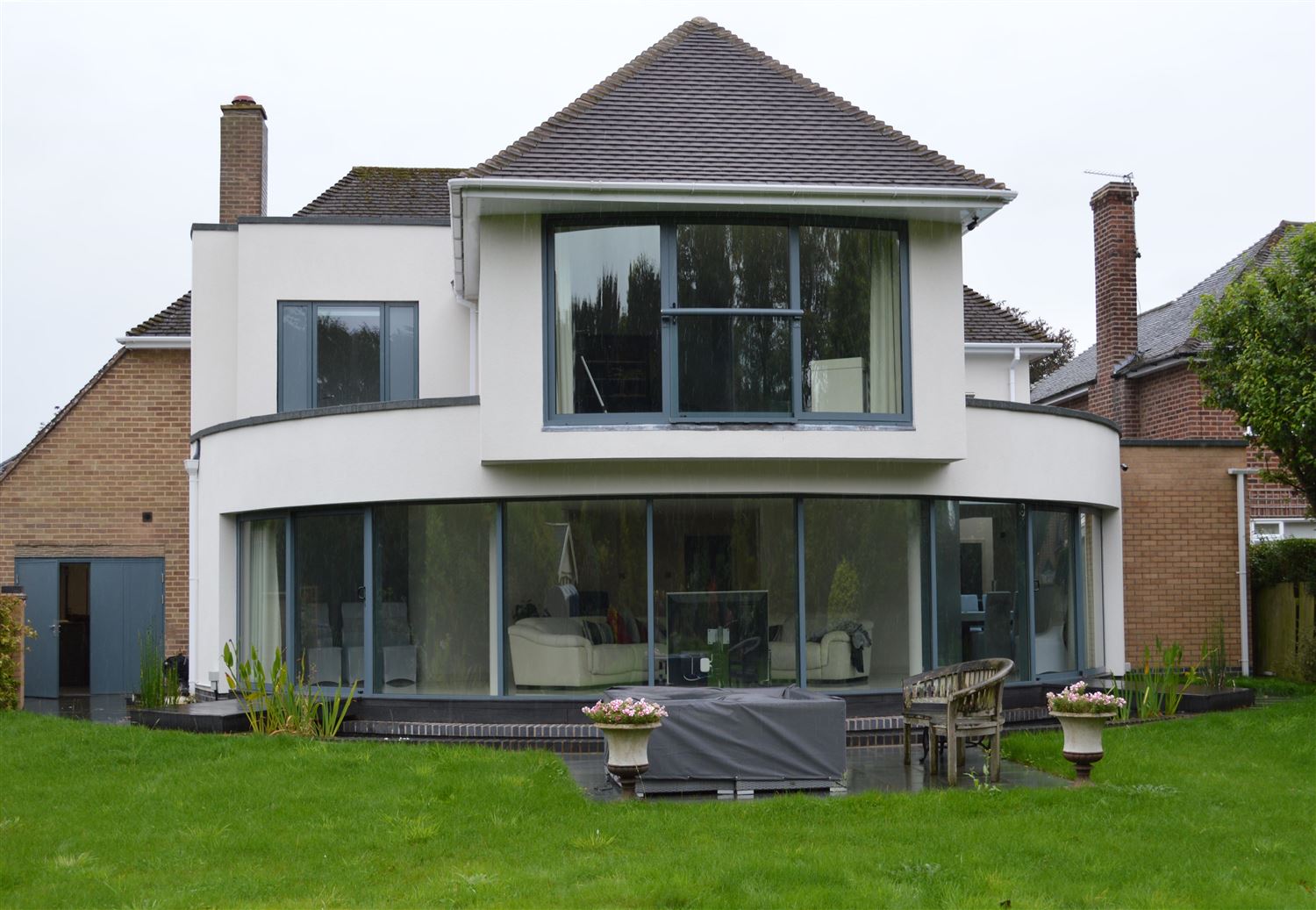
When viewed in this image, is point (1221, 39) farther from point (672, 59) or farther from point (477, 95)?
point (477, 95)

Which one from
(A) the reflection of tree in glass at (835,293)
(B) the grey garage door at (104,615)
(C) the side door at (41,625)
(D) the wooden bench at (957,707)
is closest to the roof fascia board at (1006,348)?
(A) the reflection of tree in glass at (835,293)

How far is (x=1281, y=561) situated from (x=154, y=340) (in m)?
17.1

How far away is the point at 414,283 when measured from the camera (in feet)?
63.8

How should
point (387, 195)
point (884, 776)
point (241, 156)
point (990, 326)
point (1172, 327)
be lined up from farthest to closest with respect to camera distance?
point (1172, 327), point (990, 326), point (387, 195), point (241, 156), point (884, 776)

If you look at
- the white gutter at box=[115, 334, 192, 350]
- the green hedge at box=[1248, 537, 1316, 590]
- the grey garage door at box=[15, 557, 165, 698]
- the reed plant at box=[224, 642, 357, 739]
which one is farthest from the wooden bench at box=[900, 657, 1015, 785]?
the white gutter at box=[115, 334, 192, 350]

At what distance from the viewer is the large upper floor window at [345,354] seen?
62.0 feet

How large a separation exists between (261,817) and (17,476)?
13.7 m

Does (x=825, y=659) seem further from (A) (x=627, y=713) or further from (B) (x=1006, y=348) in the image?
(B) (x=1006, y=348)

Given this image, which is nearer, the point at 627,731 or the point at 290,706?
the point at 627,731

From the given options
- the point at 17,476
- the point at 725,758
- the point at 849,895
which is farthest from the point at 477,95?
the point at 849,895

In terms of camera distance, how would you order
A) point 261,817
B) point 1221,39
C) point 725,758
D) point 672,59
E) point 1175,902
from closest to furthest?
point 1175,902 < point 261,817 < point 725,758 < point 1221,39 < point 672,59

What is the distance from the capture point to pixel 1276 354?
16.7m

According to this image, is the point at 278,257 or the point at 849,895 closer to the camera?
the point at 849,895

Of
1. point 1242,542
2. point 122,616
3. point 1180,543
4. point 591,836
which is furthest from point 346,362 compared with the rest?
point 1242,542
